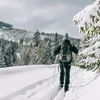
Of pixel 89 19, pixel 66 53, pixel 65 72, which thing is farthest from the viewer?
pixel 65 72

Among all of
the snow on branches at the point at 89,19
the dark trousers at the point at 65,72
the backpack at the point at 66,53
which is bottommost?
the dark trousers at the point at 65,72

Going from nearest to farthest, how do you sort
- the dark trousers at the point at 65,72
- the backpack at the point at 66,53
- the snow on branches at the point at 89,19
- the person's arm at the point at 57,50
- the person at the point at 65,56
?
the snow on branches at the point at 89,19 → the person at the point at 65,56 → the backpack at the point at 66,53 → the dark trousers at the point at 65,72 → the person's arm at the point at 57,50

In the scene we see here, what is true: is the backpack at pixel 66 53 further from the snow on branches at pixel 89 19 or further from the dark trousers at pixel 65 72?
→ the snow on branches at pixel 89 19

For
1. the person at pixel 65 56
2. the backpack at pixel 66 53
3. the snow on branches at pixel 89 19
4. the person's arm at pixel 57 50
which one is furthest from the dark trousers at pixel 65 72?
the snow on branches at pixel 89 19

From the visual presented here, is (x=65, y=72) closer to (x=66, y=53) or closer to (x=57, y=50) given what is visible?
(x=66, y=53)

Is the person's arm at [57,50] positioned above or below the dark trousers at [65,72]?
above

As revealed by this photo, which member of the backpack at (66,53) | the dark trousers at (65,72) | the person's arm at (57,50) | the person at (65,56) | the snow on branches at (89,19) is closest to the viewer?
the snow on branches at (89,19)

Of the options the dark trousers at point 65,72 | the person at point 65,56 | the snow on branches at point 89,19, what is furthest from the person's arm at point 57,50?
the snow on branches at point 89,19

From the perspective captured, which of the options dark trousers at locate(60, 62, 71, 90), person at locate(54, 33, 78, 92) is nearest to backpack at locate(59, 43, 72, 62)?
person at locate(54, 33, 78, 92)

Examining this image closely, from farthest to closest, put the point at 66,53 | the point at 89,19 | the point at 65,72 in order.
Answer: the point at 65,72 < the point at 66,53 < the point at 89,19

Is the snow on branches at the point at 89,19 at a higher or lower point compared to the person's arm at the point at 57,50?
higher

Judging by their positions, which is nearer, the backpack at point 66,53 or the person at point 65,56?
the person at point 65,56

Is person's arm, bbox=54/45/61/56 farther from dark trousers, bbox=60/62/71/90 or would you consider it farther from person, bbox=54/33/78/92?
dark trousers, bbox=60/62/71/90

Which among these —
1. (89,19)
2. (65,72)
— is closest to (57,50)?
(65,72)
